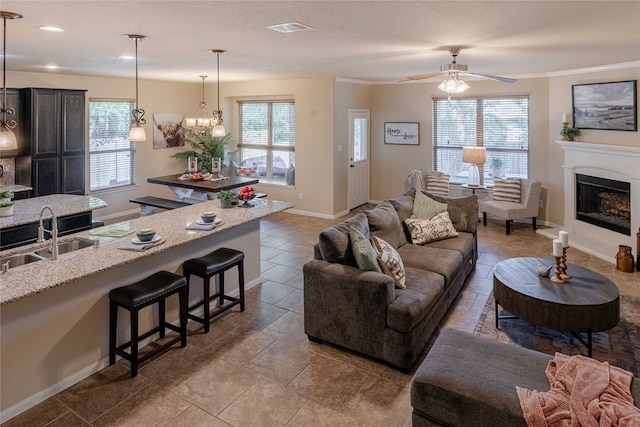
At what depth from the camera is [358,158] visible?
28.5 ft

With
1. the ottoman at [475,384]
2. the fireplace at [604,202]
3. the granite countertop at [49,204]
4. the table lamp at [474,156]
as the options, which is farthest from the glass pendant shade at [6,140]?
the fireplace at [604,202]

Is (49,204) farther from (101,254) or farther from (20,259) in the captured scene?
(101,254)

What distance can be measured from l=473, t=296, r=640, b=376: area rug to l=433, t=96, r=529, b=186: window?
3.93m

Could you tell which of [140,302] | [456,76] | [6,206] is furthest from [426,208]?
[6,206]

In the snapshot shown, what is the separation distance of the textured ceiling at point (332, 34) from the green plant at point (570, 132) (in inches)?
36.2

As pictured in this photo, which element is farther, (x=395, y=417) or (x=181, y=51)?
(x=181, y=51)

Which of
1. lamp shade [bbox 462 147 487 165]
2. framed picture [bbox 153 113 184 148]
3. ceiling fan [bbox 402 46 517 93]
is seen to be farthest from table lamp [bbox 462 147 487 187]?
framed picture [bbox 153 113 184 148]

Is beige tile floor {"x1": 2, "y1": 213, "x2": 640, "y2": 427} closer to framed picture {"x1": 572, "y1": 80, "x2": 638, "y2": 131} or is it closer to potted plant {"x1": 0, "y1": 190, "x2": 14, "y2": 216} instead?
potted plant {"x1": 0, "y1": 190, "x2": 14, "y2": 216}

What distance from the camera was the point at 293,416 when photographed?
265 cm

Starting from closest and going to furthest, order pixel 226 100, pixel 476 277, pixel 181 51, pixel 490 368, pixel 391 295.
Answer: pixel 490 368, pixel 391 295, pixel 181 51, pixel 476 277, pixel 226 100

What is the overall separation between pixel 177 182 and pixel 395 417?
5.50 m

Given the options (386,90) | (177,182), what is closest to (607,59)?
(386,90)

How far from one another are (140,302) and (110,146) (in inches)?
228

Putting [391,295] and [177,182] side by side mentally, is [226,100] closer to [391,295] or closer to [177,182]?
[177,182]
